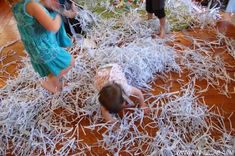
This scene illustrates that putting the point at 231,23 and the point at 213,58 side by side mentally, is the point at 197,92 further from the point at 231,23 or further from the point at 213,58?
the point at 231,23

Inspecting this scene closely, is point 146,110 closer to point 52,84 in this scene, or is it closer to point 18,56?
point 52,84

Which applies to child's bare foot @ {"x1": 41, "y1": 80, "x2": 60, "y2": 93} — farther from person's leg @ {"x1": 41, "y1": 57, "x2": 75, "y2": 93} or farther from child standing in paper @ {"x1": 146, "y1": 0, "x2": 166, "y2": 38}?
child standing in paper @ {"x1": 146, "y1": 0, "x2": 166, "y2": 38}

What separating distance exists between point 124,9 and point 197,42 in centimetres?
68

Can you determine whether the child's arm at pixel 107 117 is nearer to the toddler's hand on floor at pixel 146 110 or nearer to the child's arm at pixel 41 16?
the toddler's hand on floor at pixel 146 110

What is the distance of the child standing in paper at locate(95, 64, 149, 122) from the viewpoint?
3.79 ft

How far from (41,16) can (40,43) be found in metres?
0.17

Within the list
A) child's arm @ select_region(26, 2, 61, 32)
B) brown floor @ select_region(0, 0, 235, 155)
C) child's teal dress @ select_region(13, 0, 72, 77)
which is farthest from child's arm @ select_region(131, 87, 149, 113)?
child's arm @ select_region(26, 2, 61, 32)

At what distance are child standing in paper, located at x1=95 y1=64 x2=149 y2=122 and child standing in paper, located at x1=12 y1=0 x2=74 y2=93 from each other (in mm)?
221

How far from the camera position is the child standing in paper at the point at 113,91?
45.5 inches

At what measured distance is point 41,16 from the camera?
1.11 m

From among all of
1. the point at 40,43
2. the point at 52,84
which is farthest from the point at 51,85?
the point at 40,43

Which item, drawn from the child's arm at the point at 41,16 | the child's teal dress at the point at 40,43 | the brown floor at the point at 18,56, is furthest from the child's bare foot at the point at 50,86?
the child's arm at the point at 41,16

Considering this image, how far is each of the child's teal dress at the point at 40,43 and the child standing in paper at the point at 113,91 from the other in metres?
0.22

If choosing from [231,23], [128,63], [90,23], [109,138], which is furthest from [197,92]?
[90,23]
